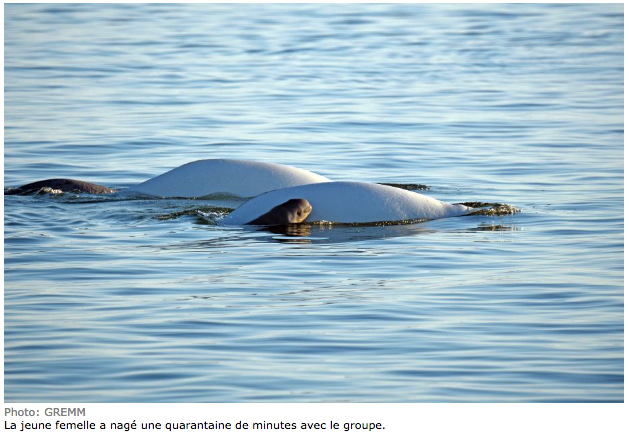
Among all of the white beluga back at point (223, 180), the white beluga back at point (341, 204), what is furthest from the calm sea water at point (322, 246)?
the white beluga back at point (223, 180)

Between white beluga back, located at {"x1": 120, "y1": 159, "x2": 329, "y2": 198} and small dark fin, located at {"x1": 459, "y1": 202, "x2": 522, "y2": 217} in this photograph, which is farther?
white beluga back, located at {"x1": 120, "y1": 159, "x2": 329, "y2": 198}

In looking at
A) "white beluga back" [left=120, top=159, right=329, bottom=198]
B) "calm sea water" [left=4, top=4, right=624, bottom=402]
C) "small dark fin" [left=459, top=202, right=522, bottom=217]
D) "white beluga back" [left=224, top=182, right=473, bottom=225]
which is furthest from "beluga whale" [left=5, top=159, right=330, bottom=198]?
"small dark fin" [left=459, top=202, right=522, bottom=217]

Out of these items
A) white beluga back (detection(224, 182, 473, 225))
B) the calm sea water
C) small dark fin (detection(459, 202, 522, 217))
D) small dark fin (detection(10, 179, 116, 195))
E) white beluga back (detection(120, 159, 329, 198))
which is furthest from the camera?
small dark fin (detection(10, 179, 116, 195))

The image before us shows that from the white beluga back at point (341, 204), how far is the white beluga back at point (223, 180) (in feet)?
4.93

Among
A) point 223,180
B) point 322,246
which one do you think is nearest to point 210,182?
point 223,180

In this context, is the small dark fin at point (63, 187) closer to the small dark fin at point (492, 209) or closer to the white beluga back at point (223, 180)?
the white beluga back at point (223, 180)

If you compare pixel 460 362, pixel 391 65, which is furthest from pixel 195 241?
pixel 391 65

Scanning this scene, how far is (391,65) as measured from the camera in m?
32.8

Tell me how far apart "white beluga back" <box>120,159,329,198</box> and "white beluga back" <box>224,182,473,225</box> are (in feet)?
4.93

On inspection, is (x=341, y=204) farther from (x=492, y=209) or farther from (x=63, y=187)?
(x=63, y=187)

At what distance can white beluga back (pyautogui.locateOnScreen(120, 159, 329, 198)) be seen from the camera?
16.1 m

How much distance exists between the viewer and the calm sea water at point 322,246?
926 cm

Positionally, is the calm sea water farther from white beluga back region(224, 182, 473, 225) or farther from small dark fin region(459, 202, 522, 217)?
small dark fin region(459, 202, 522, 217)

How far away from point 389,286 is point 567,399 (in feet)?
10.3
